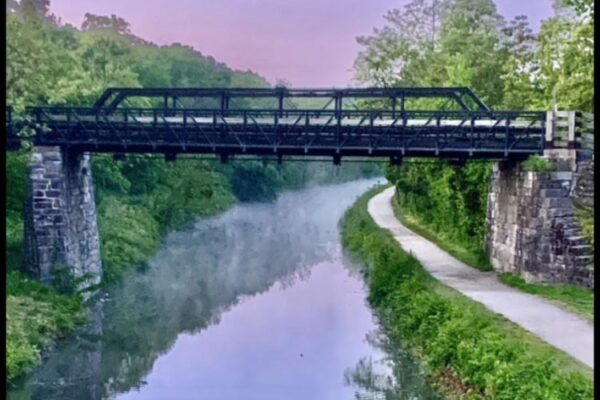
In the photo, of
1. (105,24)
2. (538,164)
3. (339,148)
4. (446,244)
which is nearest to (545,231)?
(538,164)

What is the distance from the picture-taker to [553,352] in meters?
13.3

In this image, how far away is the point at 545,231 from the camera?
20188mm

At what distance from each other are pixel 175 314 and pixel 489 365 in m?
11.0

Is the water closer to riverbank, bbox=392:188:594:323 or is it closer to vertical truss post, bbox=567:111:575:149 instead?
riverbank, bbox=392:188:594:323

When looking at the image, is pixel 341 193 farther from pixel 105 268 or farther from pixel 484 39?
pixel 105 268

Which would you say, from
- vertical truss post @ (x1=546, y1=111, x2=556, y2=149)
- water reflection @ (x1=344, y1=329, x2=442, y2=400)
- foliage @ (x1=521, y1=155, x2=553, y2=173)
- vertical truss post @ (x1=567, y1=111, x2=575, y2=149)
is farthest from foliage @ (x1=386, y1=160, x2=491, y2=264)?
water reflection @ (x1=344, y1=329, x2=442, y2=400)

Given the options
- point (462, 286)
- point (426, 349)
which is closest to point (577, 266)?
point (462, 286)

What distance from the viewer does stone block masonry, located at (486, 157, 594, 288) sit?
19.6 m

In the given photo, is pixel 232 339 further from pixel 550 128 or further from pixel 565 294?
pixel 550 128

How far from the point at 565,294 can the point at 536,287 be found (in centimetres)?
102

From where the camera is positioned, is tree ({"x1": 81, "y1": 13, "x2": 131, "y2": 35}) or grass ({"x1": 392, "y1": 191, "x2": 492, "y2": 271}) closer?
grass ({"x1": 392, "y1": 191, "x2": 492, "y2": 271})

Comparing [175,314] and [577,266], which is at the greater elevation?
[577,266]

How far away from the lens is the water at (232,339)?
595 inches

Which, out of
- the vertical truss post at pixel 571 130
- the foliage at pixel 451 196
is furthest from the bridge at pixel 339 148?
the foliage at pixel 451 196
